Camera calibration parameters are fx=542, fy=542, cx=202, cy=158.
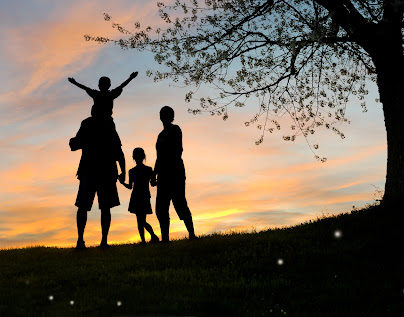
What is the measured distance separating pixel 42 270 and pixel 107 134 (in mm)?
3891

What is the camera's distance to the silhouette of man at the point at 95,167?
14.6 m

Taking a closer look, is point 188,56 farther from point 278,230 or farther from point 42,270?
point 42,270

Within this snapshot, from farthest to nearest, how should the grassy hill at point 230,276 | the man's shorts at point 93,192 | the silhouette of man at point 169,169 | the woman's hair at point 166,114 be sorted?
the woman's hair at point 166,114, the silhouette of man at point 169,169, the man's shorts at point 93,192, the grassy hill at point 230,276

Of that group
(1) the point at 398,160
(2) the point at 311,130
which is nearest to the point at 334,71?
(2) the point at 311,130

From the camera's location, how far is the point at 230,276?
11930 mm

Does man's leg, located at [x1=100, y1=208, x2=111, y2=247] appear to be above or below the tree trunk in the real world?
below

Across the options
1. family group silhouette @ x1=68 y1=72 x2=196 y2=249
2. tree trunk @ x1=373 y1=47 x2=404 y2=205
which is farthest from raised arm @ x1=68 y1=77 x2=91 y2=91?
tree trunk @ x1=373 y1=47 x2=404 y2=205

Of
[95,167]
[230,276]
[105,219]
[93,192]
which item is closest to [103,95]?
[95,167]

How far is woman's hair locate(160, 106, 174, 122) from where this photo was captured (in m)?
15.1

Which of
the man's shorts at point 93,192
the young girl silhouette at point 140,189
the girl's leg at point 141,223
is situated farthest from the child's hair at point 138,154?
the man's shorts at point 93,192

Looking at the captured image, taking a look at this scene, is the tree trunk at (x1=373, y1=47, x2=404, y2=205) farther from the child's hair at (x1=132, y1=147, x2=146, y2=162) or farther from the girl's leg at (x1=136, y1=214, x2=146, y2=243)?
the child's hair at (x1=132, y1=147, x2=146, y2=162)

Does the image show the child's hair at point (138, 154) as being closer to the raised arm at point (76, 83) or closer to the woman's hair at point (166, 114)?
the woman's hair at point (166, 114)

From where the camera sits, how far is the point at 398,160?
17359 millimetres

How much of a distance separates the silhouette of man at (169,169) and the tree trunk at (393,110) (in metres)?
6.94
